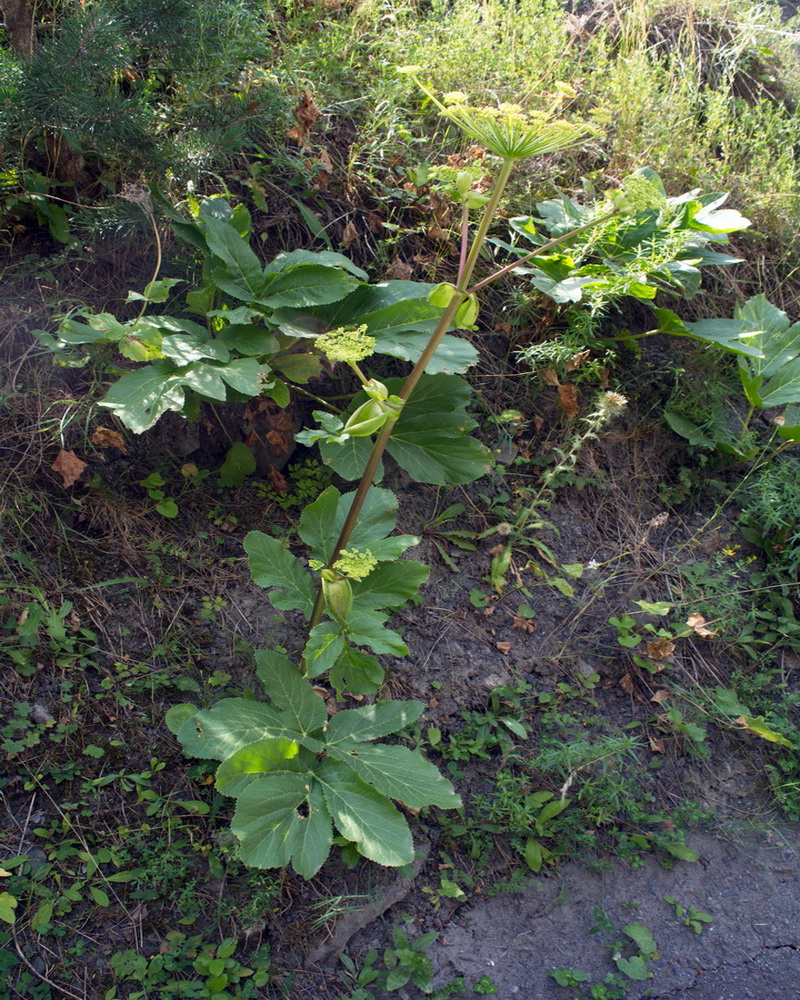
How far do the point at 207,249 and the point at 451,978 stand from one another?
2543 mm

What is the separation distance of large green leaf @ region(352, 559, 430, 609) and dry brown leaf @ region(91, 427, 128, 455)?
41.6 inches

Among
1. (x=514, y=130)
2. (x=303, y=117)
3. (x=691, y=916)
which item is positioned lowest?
(x=691, y=916)

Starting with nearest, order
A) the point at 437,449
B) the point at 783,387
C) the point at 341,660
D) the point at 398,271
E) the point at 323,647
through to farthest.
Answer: the point at 323,647
the point at 341,660
the point at 437,449
the point at 398,271
the point at 783,387

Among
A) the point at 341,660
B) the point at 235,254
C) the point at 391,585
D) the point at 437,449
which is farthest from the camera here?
the point at 437,449

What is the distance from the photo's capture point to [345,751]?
2145 mm

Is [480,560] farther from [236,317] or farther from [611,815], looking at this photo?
[236,317]

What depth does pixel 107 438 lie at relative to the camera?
8.48 feet

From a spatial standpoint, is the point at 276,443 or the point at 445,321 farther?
the point at 276,443

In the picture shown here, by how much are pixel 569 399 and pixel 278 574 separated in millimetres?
1709

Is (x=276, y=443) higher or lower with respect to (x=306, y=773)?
higher

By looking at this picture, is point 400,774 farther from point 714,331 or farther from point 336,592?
point 714,331

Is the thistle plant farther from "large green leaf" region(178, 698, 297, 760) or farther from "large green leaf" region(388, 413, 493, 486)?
"large green leaf" region(178, 698, 297, 760)

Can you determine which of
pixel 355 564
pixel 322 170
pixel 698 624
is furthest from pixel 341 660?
pixel 322 170

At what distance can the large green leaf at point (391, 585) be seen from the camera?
2279 mm
